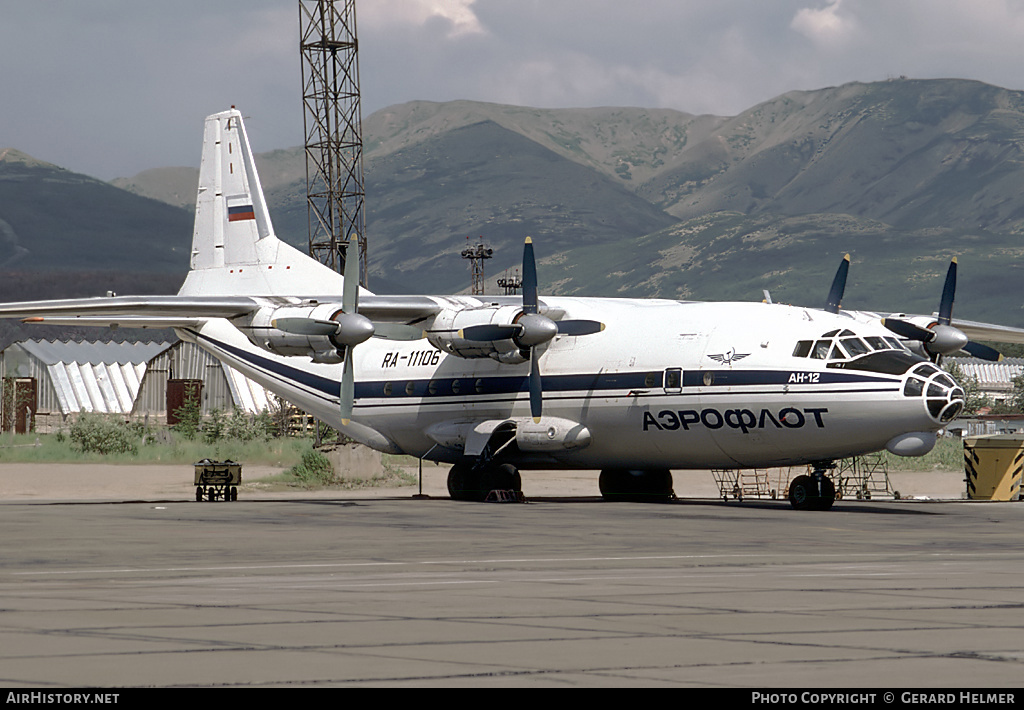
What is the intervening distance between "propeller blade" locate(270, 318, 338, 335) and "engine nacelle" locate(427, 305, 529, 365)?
269 cm

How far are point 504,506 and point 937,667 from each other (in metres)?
21.4

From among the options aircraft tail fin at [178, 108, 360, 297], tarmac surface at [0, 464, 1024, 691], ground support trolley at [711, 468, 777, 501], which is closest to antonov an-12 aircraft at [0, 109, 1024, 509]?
aircraft tail fin at [178, 108, 360, 297]

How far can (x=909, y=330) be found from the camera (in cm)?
3183

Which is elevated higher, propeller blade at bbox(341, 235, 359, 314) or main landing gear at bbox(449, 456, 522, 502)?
propeller blade at bbox(341, 235, 359, 314)

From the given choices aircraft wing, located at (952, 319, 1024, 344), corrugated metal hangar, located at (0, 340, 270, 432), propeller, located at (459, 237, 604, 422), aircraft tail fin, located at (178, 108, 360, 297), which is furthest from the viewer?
corrugated metal hangar, located at (0, 340, 270, 432)

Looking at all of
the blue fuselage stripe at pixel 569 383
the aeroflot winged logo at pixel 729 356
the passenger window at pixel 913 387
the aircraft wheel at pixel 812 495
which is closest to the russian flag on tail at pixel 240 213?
the blue fuselage stripe at pixel 569 383

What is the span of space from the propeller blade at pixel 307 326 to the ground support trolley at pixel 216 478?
198 inches

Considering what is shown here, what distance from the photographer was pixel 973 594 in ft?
41.0

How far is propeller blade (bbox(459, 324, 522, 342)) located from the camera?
1182 inches

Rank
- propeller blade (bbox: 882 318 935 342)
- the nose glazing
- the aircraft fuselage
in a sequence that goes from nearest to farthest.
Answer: the nose glazing < the aircraft fuselage < propeller blade (bbox: 882 318 935 342)

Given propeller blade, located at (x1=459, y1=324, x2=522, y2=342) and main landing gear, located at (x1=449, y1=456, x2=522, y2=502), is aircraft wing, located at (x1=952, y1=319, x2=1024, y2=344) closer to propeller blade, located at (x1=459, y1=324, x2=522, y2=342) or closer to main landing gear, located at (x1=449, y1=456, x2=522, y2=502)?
main landing gear, located at (x1=449, y1=456, x2=522, y2=502)

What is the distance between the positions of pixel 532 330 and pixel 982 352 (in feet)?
38.7

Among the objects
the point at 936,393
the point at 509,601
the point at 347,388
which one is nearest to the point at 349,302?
the point at 347,388

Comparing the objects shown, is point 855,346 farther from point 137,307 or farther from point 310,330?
point 137,307
